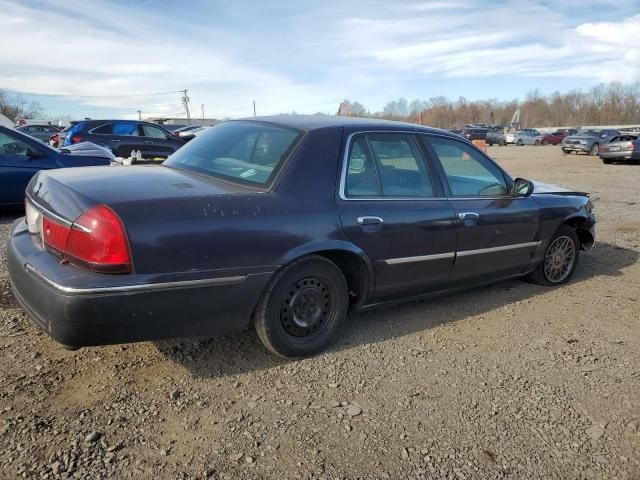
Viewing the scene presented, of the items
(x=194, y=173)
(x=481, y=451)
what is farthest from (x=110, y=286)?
(x=481, y=451)

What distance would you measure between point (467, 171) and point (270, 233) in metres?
2.10

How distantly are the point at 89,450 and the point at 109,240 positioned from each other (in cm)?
99

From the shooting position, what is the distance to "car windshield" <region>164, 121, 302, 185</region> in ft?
10.7

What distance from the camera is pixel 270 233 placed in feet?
9.52

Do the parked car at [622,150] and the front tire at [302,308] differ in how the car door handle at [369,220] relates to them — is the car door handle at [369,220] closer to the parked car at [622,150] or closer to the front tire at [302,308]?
the front tire at [302,308]

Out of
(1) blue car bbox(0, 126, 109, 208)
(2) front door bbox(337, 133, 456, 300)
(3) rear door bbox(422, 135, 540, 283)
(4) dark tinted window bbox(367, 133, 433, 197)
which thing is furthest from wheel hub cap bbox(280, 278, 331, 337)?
(1) blue car bbox(0, 126, 109, 208)

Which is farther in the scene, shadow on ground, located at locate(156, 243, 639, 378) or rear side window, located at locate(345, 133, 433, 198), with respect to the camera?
rear side window, located at locate(345, 133, 433, 198)

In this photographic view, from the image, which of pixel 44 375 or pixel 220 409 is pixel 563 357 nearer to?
pixel 220 409

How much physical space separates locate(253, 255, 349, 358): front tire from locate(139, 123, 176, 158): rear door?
11.4m

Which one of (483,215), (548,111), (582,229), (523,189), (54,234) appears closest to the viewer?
(54,234)

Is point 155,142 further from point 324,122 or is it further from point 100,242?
point 100,242

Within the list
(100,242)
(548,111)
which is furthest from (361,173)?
(548,111)

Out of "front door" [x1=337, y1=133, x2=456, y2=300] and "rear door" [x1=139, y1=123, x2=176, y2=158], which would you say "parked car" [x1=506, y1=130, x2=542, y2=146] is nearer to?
"rear door" [x1=139, y1=123, x2=176, y2=158]

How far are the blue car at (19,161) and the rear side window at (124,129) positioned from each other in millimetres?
6567
